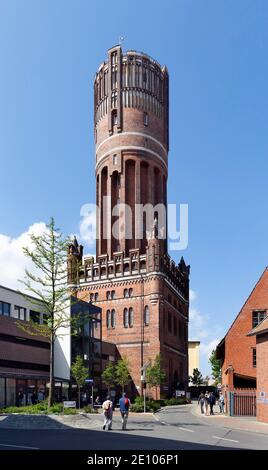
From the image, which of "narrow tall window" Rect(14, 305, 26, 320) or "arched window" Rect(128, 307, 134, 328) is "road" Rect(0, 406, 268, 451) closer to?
"narrow tall window" Rect(14, 305, 26, 320)

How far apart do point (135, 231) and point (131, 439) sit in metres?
55.0

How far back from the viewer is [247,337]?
4559cm

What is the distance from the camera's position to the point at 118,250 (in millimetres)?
75500

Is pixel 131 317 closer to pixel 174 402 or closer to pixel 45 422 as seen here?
pixel 174 402

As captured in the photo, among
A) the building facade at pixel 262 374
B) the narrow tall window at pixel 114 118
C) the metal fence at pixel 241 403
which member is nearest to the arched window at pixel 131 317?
the narrow tall window at pixel 114 118

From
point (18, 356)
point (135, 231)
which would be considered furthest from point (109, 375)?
point (135, 231)

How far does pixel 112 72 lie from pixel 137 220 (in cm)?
2259

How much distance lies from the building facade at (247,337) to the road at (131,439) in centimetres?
1835

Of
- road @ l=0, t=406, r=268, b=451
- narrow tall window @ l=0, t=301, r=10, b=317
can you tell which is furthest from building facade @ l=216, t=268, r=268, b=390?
narrow tall window @ l=0, t=301, r=10, b=317

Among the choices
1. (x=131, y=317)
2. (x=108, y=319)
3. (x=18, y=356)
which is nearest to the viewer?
(x=18, y=356)

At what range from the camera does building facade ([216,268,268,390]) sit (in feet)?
148
